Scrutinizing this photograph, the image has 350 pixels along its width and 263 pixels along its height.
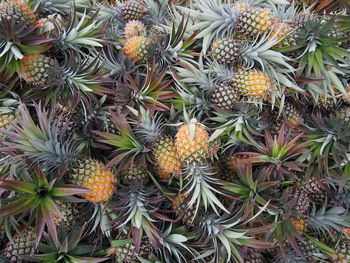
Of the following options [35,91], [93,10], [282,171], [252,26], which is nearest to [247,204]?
[282,171]

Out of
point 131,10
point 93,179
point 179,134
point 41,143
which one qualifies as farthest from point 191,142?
point 131,10

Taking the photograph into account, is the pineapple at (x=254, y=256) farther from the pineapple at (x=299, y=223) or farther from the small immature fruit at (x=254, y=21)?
the small immature fruit at (x=254, y=21)

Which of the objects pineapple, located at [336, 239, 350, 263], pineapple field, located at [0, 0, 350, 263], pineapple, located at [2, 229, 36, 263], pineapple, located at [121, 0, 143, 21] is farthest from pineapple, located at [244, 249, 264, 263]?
pineapple, located at [121, 0, 143, 21]

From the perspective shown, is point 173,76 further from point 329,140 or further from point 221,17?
point 329,140

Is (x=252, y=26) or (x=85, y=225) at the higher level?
(x=252, y=26)

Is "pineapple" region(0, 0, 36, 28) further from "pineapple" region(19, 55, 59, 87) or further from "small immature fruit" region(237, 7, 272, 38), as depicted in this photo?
"small immature fruit" region(237, 7, 272, 38)
